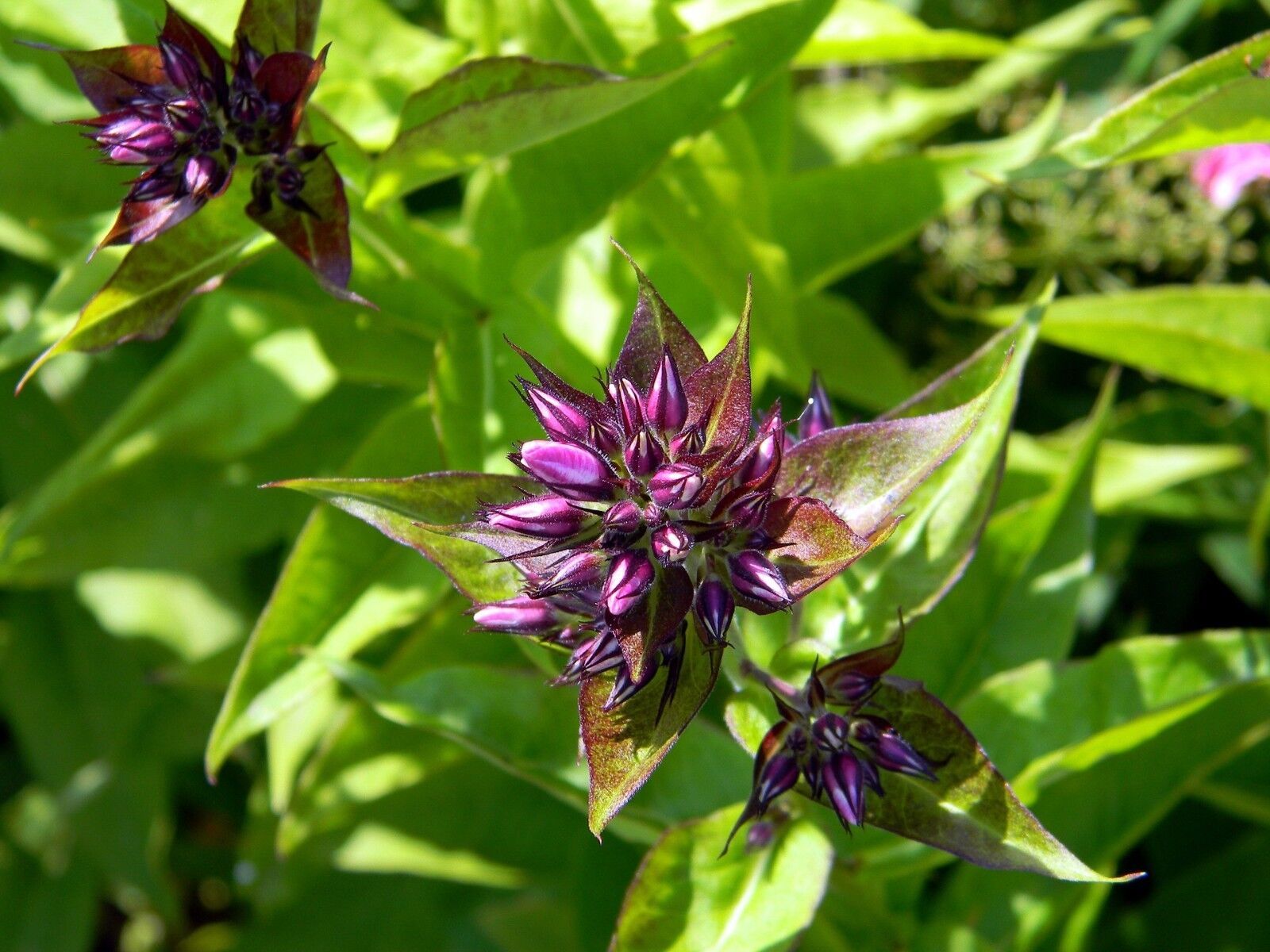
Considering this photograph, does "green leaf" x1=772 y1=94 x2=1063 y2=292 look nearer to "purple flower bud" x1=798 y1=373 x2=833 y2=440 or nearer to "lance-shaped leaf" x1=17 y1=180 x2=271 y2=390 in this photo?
"purple flower bud" x1=798 y1=373 x2=833 y2=440

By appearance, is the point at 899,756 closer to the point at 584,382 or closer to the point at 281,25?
the point at 584,382

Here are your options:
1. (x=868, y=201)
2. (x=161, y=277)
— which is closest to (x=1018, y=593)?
(x=868, y=201)

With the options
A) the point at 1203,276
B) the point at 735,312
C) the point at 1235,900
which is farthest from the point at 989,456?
the point at 1203,276

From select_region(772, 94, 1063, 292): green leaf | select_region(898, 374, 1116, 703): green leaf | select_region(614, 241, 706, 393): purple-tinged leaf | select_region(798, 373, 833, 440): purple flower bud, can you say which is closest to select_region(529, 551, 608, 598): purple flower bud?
select_region(614, 241, 706, 393): purple-tinged leaf

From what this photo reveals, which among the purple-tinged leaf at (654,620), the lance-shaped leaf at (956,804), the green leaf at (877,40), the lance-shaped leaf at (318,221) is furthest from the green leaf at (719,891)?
the green leaf at (877,40)

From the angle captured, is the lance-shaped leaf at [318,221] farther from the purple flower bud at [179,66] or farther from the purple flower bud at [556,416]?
the purple flower bud at [556,416]
